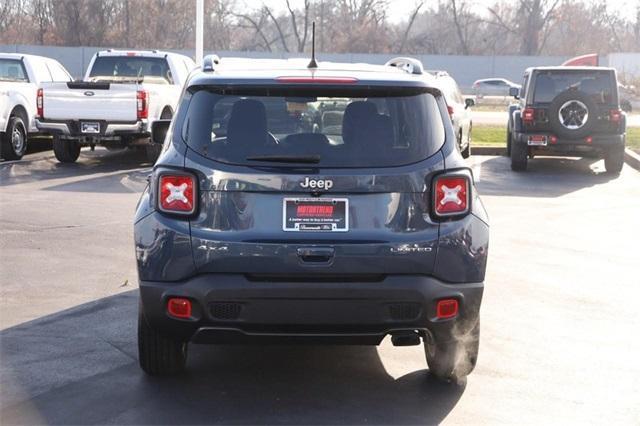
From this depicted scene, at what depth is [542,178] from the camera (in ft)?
55.7

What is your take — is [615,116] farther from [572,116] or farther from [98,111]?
[98,111]

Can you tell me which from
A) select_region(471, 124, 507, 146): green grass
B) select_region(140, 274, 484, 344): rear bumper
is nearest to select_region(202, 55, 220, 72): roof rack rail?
select_region(140, 274, 484, 344): rear bumper

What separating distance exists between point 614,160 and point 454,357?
1271 cm

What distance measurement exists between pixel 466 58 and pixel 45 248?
55577mm

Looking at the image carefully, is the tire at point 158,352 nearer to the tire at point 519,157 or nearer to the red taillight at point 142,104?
the red taillight at point 142,104

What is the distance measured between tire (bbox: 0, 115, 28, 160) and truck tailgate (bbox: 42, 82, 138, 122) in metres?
1.16

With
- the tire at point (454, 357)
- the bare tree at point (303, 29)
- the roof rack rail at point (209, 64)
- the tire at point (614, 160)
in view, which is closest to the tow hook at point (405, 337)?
the tire at point (454, 357)

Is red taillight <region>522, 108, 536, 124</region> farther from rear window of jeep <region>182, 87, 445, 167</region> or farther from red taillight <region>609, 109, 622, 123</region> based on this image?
rear window of jeep <region>182, 87, 445, 167</region>

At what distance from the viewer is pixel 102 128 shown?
54.7 feet

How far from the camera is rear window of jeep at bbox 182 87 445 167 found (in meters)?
5.05

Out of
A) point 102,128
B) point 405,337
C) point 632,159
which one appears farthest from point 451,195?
point 632,159

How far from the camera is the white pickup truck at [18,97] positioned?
57.2 feet

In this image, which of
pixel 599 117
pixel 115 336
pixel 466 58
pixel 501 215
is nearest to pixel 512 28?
pixel 466 58

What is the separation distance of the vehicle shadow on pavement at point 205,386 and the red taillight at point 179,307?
50 centimetres
